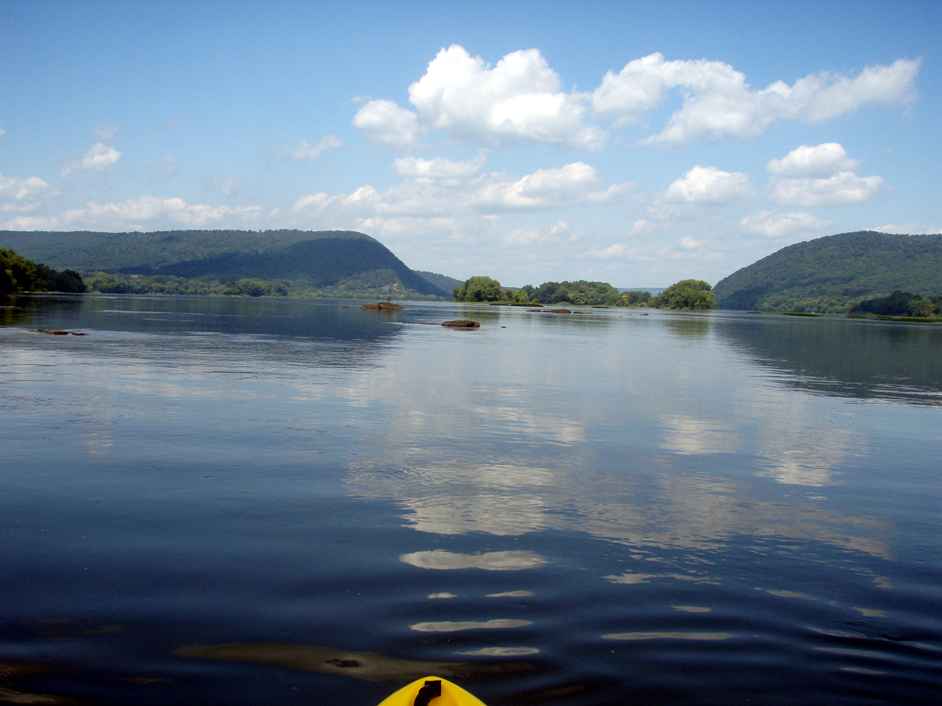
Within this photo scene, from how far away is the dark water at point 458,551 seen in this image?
300 inches

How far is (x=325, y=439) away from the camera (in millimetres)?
19078

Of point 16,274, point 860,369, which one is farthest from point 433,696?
point 16,274

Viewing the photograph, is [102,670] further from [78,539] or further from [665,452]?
[665,452]

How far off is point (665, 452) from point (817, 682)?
1156 cm

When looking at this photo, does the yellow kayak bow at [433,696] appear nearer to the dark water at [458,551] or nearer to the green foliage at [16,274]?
the dark water at [458,551]

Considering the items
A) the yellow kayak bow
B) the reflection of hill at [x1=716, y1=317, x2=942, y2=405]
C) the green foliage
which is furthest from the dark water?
the green foliage

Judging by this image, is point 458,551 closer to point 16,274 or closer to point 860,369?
point 860,369

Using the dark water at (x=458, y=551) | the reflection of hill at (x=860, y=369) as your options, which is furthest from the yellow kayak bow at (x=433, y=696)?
the reflection of hill at (x=860, y=369)

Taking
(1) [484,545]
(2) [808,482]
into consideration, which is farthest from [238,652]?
(2) [808,482]

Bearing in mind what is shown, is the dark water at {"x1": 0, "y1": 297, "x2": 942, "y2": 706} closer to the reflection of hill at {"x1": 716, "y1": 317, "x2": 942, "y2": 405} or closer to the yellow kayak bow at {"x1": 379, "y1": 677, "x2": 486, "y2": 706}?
the yellow kayak bow at {"x1": 379, "y1": 677, "x2": 486, "y2": 706}

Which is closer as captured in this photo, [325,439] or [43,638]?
[43,638]

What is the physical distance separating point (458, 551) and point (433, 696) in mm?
5725

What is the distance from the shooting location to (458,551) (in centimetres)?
1119

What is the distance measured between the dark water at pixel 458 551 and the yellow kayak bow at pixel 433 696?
1.58m
